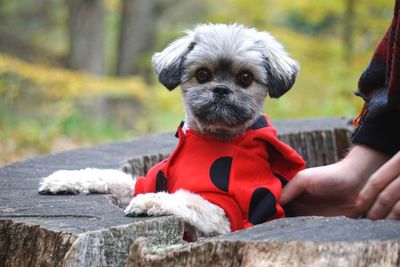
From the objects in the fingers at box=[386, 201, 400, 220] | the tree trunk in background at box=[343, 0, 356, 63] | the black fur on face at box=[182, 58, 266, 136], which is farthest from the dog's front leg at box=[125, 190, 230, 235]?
the tree trunk in background at box=[343, 0, 356, 63]

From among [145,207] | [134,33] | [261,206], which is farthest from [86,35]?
[145,207]

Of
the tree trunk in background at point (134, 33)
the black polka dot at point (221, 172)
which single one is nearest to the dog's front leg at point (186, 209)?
the black polka dot at point (221, 172)

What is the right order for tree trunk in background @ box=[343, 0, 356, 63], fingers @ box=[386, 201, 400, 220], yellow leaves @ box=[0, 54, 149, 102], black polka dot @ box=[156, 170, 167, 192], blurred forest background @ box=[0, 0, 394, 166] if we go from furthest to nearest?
1. yellow leaves @ box=[0, 54, 149, 102]
2. tree trunk in background @ box=[343, 0, 356, 63]
3. blurred forest background @ box=[0, 0, 394, 166]
4. black polka dot @ box=[156, 170, 167, 192]
5. fingers @ box=[386, 201, 400, 220]

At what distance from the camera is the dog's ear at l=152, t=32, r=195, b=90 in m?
3.24

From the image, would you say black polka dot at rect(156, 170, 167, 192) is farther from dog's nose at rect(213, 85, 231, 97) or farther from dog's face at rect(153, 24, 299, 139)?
dog's nose at rect(213, 85, 231, 97)

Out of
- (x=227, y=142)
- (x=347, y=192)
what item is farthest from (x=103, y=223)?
(x=347, y=192)

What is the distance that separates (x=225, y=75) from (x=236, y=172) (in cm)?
44

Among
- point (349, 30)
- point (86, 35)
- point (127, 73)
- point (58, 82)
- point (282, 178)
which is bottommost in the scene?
point (127, 73)

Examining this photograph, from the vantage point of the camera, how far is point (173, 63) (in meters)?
3.25

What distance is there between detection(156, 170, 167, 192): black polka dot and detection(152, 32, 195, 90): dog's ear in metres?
0.42

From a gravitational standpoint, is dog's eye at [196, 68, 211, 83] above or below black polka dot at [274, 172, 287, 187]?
above

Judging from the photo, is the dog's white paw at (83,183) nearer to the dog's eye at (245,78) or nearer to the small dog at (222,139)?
the small dog at (222,139)

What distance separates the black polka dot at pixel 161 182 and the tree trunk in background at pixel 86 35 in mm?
11199

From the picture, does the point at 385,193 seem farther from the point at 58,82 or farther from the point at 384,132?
the point at 58,82
